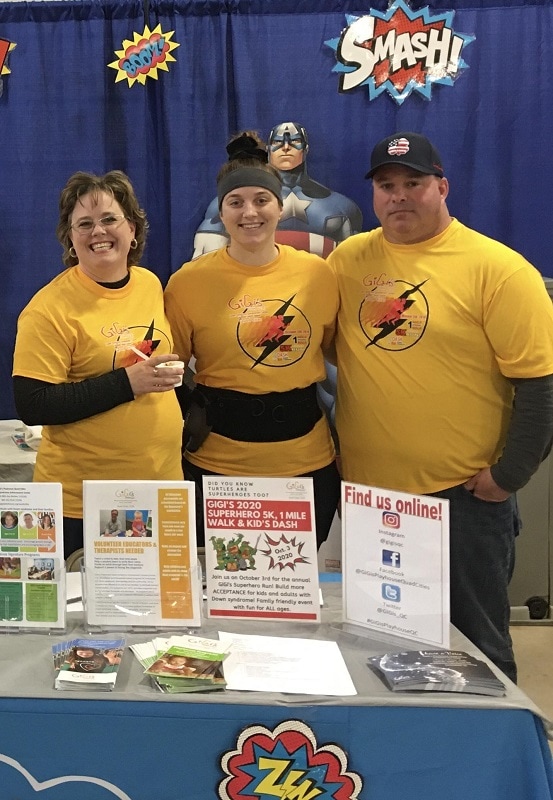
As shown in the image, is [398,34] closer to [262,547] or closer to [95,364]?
[95,364]

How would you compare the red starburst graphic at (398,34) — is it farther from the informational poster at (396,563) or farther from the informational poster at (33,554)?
the informational poster at (33,554)

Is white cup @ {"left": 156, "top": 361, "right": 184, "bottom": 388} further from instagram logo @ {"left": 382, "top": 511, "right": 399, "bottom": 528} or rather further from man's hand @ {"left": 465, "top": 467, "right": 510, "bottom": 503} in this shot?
man's hand @ {"left": 465, "top": 467, "right": 510, "bottom": 503}

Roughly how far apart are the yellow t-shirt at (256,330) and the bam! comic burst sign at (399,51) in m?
1.33

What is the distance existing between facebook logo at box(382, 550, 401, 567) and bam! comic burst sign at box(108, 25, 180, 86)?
221 cm

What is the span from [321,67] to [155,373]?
175cm

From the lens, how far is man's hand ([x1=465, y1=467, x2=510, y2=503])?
5.19 ft

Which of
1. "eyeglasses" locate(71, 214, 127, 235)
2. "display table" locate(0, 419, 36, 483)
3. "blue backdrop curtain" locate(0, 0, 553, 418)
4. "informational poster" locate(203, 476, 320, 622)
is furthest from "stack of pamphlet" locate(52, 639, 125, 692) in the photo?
"blue backdrop curtain" locate(0, 0, 553, 418)

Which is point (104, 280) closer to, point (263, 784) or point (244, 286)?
point (244, 286)

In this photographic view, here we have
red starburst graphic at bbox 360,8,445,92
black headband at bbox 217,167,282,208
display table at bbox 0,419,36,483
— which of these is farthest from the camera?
red starburst graphic at bbox 360,8,445,92

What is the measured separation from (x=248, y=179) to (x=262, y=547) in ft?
2.81

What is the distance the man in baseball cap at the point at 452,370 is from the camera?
60.9 inches

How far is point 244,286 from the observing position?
1.63 metres

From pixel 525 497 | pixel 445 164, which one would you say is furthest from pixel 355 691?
pixel 445 164

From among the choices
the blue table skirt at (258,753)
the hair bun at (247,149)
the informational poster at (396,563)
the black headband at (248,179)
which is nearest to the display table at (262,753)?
the blue table skirt at (258,753)
